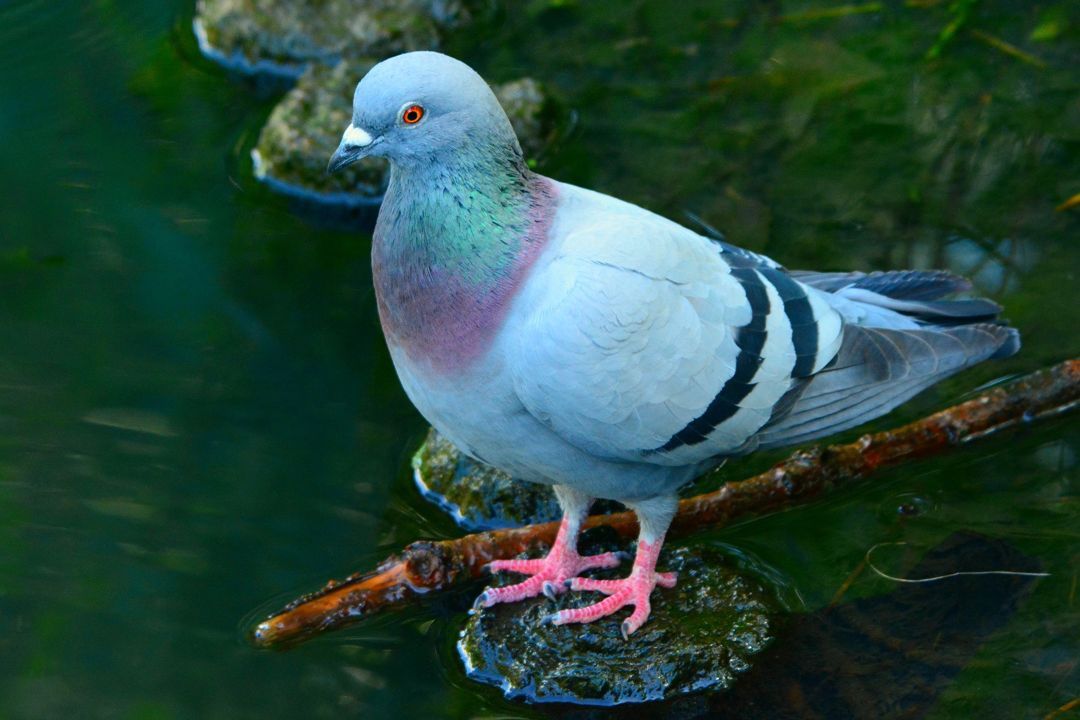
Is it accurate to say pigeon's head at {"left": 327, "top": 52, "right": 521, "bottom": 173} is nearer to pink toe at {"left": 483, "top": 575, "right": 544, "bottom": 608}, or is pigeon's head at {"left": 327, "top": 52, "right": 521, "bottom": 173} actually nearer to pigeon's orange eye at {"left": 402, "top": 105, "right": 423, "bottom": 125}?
pigeon's orange eye at {"left": 402, "top": 105, "right": 423, "bottom": 125}

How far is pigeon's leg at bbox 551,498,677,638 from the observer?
201 inches

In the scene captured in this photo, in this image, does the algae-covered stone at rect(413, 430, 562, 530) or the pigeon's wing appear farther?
the algae-covered stone at rect(413, 430, 562, 530)

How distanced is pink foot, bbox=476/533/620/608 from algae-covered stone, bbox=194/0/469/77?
15.3 feet

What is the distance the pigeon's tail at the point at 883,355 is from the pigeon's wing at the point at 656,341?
0.11 meters

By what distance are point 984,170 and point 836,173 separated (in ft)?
2.86

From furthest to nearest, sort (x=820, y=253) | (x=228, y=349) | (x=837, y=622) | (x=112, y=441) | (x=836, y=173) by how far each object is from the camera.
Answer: (x=836, y=173) < (x=820, y=253) < (x=228, y=349) < (x=112, y=441) < (x=837, y=622)

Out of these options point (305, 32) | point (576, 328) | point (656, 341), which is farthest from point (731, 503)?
point (305, 32)

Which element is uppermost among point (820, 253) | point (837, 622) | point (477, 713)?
point (820, 253)


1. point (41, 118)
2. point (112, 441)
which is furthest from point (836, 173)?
point (41, 118)

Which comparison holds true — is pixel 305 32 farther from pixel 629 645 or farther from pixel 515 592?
pixel 629 645

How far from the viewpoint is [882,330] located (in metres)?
5.19

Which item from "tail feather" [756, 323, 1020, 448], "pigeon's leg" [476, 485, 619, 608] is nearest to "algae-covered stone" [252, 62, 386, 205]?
"pigeon's leg" [476, 485, 619, 608]

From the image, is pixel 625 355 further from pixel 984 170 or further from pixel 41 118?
pixel 41 118

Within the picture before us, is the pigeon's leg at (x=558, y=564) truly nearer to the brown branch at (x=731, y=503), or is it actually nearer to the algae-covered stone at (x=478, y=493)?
the brown branch at (x=731, y=503)
